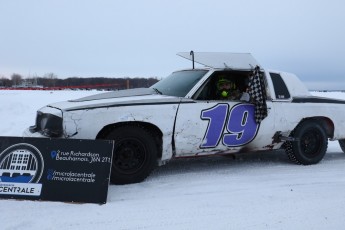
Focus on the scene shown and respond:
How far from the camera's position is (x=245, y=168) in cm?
544

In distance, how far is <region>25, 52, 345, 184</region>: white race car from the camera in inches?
168

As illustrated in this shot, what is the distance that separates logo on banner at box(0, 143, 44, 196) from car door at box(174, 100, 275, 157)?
178 centimetres

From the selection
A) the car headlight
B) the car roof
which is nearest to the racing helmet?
the car roof

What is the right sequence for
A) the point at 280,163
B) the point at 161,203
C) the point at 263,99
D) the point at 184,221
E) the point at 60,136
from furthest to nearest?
the point at 280,163
the point at 263,99
the point at 60,136
the point at 161,203
the point at 184,221

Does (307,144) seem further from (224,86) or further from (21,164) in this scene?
(21,164)

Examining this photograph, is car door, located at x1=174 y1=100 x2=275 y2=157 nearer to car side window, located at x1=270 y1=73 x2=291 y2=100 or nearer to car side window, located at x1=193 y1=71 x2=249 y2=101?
car side window, located at x1=193 y1=71 x2=249 y2=101

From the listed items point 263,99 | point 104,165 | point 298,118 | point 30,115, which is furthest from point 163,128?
point 30,115

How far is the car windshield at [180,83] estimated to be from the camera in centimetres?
499

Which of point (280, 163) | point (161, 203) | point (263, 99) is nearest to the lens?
point (161, 203)

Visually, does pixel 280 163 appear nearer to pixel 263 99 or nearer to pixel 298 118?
pixel 298 118

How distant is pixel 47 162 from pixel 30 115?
6.88 meters

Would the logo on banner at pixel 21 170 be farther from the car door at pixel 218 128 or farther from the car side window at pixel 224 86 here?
the car side window at pixel 224 86

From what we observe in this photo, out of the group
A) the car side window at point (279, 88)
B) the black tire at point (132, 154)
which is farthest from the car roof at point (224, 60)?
the black tire at point (132, 154)

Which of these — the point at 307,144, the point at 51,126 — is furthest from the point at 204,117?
the point at 307,144
